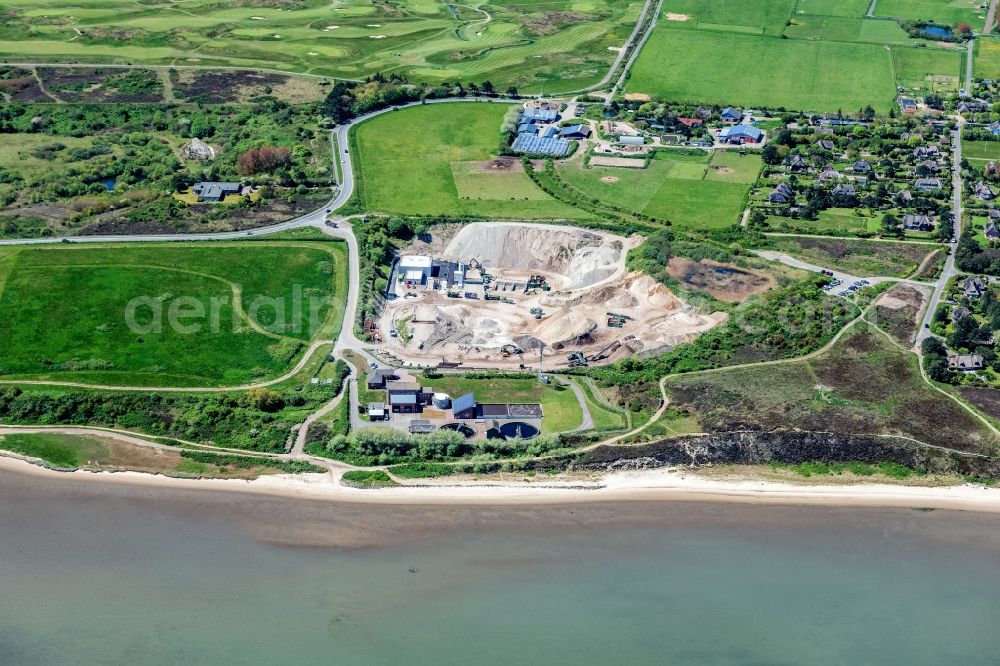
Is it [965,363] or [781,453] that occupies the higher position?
[965,363]

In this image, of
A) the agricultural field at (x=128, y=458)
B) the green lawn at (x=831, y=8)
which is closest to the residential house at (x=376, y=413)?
the agricultural field at (x=128, y=458)

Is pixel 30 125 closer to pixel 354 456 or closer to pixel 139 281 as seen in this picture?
pixel 139 281

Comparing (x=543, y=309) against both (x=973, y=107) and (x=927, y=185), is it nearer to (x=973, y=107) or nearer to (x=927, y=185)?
(x=927, y=185)

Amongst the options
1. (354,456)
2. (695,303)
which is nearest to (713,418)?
(695,303)

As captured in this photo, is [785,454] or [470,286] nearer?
[785,454]

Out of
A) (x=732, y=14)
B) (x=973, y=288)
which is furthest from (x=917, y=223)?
(x=732, y=14)

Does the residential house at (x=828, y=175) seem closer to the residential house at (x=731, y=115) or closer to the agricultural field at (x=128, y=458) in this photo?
the residential house at (x=731, y=115)
